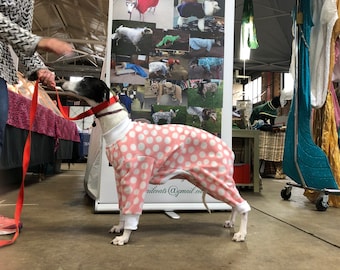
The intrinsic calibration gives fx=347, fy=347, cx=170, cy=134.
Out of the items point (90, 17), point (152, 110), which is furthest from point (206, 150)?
point (90, 17)

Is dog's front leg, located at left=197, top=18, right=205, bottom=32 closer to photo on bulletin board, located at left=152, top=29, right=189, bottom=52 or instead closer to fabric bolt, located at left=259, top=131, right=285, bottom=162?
photo on bulletin board, located at left=152, top=29, right=189, bottom=52

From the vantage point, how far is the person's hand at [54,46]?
4.23 feet

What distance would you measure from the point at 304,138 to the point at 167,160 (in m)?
1.55

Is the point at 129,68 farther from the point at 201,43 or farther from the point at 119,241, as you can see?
the point at 119,241

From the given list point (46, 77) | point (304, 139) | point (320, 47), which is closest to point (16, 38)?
point (46, 77)

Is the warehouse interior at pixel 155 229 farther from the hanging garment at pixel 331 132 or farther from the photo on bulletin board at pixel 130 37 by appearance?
the hanging garment at pixel 331 132

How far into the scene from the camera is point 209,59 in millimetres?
2520

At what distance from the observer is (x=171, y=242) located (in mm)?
1647

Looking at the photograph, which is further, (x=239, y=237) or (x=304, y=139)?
(x=304, y=139)

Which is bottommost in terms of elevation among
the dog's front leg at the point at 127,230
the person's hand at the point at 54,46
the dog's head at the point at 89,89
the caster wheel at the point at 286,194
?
the caster wheel at the point at 286,194

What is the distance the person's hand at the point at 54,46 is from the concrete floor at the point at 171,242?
31.1 inches

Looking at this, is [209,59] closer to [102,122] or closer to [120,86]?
[120,86]

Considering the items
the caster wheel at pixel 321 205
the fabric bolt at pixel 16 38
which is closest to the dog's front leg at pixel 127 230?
the fabric bolt at pixel 16 38

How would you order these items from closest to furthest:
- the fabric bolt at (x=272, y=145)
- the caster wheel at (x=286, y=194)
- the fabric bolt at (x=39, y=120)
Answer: the fabric bolt at (x=39, y=120)
the caster wheel at (x=286, y=194)
the fabric bolt at (x=272, y=145)
